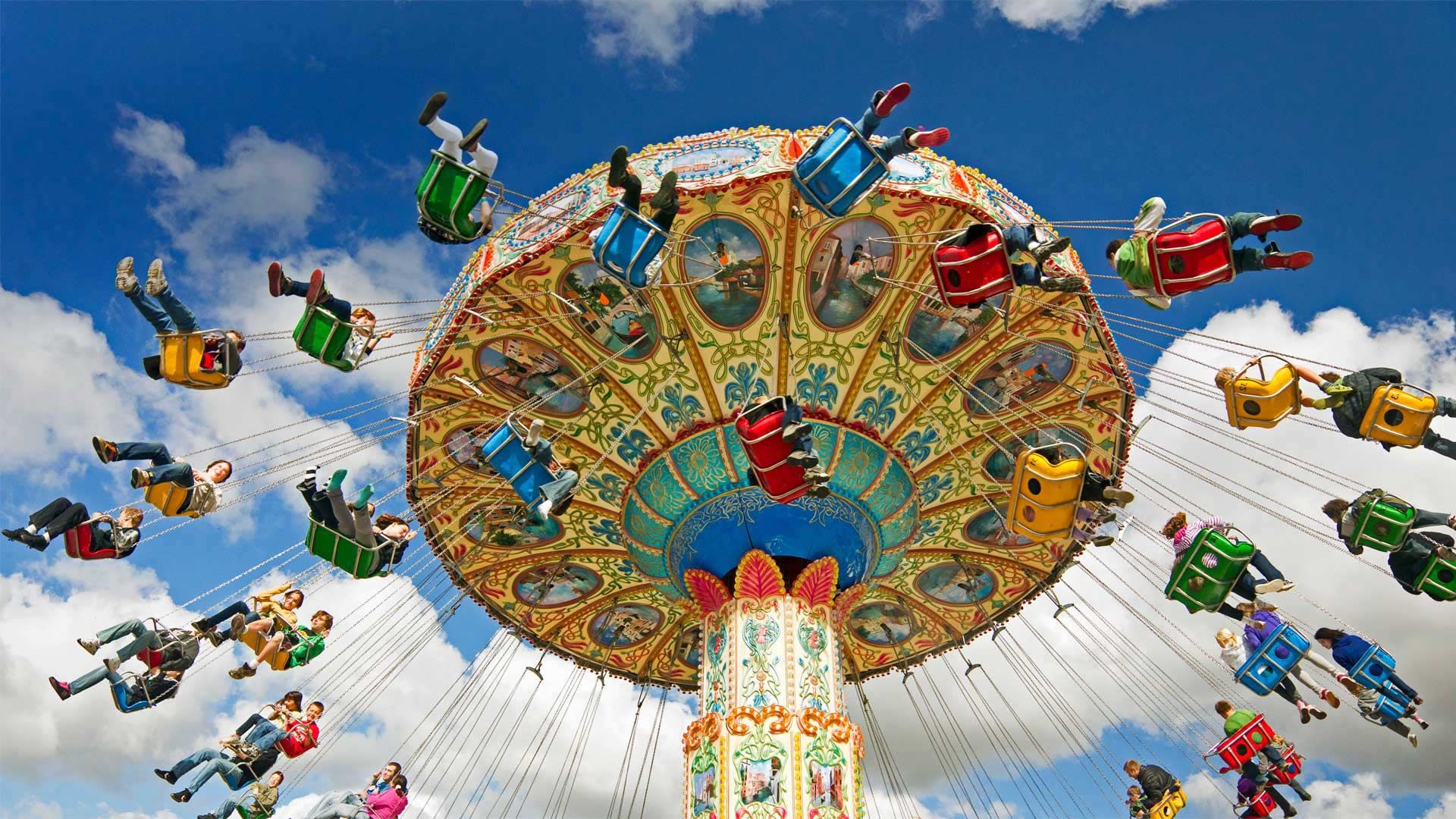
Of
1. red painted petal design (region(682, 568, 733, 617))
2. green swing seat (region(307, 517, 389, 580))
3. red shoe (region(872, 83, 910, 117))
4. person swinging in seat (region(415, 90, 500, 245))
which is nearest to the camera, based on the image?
red shoe (region(872, 83, 910, 117))

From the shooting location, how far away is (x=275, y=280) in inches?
353

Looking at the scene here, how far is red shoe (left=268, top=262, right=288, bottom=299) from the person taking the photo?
8.95 meters

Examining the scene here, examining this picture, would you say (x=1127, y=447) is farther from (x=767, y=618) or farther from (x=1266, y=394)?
(x=767, y=618)

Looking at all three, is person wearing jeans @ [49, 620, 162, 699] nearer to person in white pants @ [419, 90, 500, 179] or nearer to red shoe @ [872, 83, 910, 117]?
person in white pants @ [419, 90, 500, 179]

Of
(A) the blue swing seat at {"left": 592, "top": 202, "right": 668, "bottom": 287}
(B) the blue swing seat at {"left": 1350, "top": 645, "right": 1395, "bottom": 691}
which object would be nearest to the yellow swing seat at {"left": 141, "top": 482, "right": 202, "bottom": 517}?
(A) the blue swing seat at {"left": 592, "top": 202, "right": 668, "bottom": 287}

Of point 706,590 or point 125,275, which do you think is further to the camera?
point 706,590

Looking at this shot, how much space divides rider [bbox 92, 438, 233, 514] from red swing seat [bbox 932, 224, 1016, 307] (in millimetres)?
6941

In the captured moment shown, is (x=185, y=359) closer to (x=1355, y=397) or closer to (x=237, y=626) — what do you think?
(x=237, y=626)

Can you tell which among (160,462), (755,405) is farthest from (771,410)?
(160,462)

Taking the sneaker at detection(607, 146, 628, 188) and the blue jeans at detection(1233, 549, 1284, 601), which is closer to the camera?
the sneaker at detection(607, 146, 628, 188)

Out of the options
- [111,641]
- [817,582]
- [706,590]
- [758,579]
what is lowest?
[111,641]

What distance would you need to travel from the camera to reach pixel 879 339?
10844 millimetres

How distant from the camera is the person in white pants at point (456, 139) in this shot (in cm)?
801

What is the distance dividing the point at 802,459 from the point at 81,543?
6316 mm
